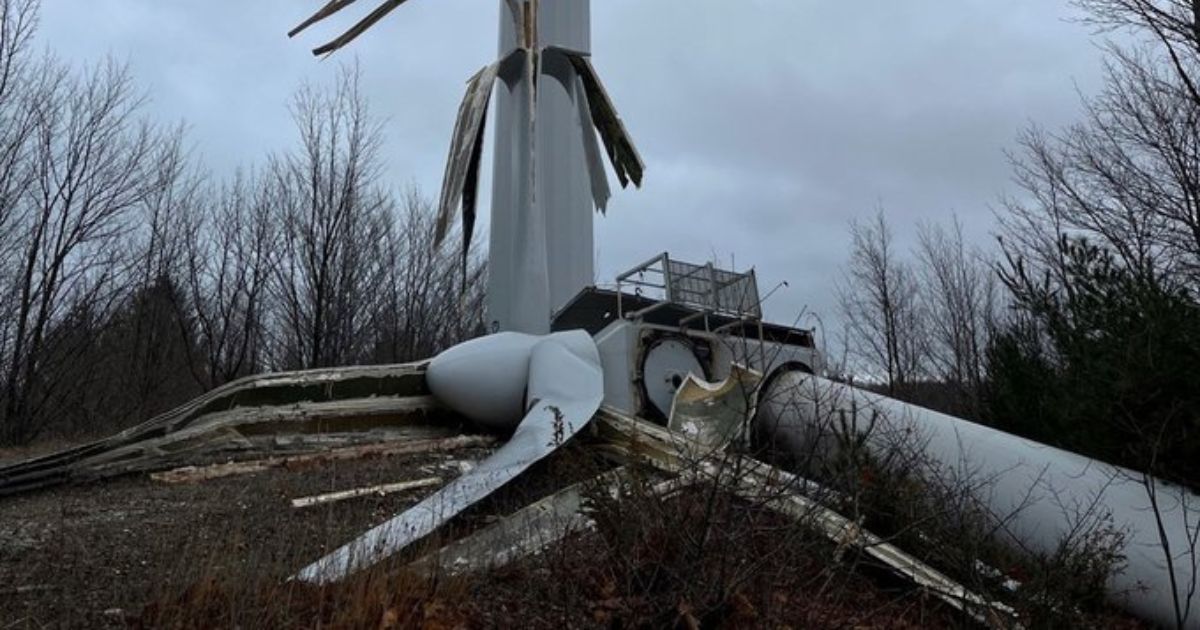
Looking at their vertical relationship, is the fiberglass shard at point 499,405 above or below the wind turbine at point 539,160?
below

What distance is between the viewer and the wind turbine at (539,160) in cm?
1259

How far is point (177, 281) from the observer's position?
22.0 meters

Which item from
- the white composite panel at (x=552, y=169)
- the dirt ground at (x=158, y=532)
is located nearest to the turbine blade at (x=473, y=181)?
the white composite panel at (x=552, y=169)

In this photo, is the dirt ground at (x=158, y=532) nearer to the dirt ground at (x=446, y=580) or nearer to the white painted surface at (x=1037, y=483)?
the dirt ground at (x=446, y=580)

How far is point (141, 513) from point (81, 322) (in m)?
14.6

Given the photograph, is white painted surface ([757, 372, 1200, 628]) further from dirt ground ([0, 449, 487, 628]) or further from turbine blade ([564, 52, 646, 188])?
turbine blade ([564, 52, 646, 188])

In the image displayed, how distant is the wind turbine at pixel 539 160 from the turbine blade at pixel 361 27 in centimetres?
191

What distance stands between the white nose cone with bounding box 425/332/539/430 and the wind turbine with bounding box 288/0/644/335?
7.26ft

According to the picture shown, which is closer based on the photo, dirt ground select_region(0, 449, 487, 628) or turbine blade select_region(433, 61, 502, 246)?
dirt ground select_region(0, 449, 487, 628)

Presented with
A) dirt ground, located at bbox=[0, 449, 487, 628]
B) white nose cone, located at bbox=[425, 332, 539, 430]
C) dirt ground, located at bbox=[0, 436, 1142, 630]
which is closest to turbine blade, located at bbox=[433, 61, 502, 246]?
white nose cone, located at bbox=[425, 332, 539, 430]

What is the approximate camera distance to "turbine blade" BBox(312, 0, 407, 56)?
35.3 feet

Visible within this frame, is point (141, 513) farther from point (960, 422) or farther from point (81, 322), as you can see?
point (81, 322)

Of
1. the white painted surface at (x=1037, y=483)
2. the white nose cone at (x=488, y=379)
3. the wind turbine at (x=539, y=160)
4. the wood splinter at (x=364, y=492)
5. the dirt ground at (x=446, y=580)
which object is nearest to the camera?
the dirt ground at (x=446, y=580)

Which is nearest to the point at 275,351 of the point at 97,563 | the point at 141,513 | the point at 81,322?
the point at 81,322
